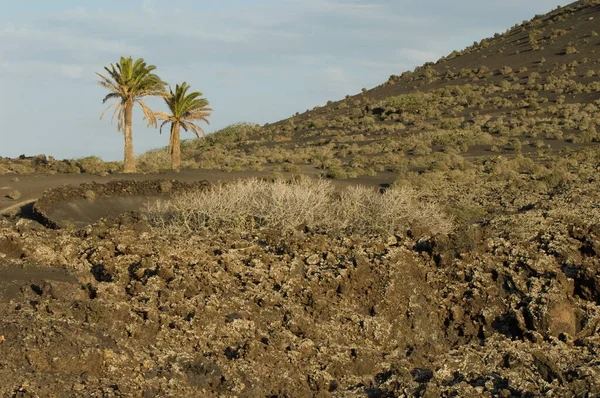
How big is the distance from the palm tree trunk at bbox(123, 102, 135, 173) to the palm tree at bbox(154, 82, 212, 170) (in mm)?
2065

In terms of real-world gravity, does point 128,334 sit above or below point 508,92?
below

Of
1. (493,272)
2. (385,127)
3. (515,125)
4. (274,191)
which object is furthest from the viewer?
(385,127)

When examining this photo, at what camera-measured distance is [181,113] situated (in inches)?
1879

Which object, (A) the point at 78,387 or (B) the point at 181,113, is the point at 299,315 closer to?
(A) the point at 78,387

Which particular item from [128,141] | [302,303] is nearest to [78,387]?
[302,303]

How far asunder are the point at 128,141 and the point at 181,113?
158 inches

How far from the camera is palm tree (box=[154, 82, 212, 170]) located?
47.3 m

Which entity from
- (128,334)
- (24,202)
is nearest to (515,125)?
(24,202)

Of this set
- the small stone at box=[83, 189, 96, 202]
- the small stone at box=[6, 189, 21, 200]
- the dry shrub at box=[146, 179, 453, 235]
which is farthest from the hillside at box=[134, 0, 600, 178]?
the dry shrub at box=[146, 179, 453, 235]

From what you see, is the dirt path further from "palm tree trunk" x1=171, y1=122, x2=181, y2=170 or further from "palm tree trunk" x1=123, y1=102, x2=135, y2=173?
"palm tree trunk" x1=171, y1=122, x2=181, y2=170

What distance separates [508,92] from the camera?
7369 cm

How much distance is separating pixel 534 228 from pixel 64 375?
1180cm

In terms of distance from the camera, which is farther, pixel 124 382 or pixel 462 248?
pixel 462 248

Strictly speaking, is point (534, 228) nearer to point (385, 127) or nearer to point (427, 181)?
point (427, 181)
